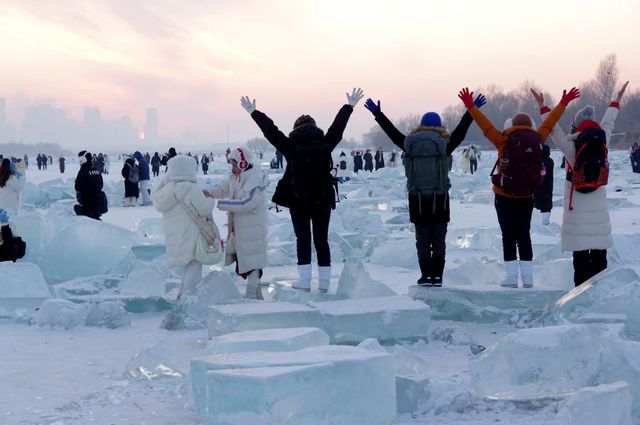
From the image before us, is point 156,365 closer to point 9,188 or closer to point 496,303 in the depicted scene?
point 496,303

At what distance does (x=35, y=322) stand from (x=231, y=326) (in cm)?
180

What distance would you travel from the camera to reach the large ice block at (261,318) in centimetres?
500

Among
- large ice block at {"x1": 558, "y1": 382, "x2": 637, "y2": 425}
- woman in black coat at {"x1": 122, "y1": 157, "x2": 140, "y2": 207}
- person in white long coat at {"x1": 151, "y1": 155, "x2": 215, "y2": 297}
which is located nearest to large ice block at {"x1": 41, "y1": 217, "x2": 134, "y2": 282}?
person in white long coat at {"x1": 151, "y1": 155, "x2": 215, "y2": 297}

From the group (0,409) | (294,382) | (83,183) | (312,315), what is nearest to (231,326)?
(312,315)

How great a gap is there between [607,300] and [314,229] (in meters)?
2.18

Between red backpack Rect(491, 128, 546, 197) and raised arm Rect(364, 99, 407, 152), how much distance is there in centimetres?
77

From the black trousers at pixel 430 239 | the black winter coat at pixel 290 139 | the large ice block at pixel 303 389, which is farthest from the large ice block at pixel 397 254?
the large ice block at pixel 303 389

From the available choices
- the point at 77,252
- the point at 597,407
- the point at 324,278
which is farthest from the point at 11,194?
the point at 597,407

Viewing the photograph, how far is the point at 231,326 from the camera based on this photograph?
5.02m

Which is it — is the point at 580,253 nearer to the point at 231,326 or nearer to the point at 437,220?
the point at 437,220

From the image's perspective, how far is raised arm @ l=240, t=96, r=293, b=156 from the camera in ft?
19.8

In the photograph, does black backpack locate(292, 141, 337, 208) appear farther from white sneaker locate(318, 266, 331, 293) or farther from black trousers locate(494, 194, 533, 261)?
black trousers locate(494, 194, 533, 261)

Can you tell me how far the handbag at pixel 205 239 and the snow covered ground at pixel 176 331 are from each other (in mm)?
478

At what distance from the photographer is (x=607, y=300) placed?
15.7 feet
